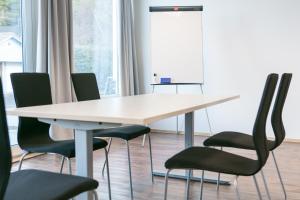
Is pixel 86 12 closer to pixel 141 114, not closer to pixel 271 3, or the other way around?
pixel 271 3

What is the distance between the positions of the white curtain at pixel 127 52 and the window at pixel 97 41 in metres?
0.16

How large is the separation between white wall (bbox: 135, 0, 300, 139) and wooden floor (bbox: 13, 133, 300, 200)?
28.4 inches

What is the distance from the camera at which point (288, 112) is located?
16.9ft

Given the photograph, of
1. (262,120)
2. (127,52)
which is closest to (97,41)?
(127,52)

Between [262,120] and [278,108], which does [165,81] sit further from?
[262,120]

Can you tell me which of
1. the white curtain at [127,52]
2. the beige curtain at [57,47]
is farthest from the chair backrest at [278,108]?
the white curtain at [127,52]

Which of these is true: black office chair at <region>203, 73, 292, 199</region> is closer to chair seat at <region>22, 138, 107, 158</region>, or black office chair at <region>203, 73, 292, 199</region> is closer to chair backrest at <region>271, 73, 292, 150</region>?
chair backrest at <region>271, 73, 292, 150</region>

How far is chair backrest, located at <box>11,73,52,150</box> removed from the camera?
2422 mm

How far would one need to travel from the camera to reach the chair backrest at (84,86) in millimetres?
3074

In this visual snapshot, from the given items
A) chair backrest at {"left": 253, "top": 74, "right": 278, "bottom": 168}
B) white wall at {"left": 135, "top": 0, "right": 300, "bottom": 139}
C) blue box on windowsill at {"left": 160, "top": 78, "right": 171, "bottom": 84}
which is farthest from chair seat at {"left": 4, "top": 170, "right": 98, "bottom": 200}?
white wall at {"left": 135, "top": 0, "right": 300, "bottom": 139}

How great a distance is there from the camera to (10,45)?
3969 mm

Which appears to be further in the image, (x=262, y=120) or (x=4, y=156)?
(x=262, y=120)

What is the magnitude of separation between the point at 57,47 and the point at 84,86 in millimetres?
1253

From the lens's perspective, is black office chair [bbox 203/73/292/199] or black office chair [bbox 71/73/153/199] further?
black office chair [bbox 71/73/153/199]
